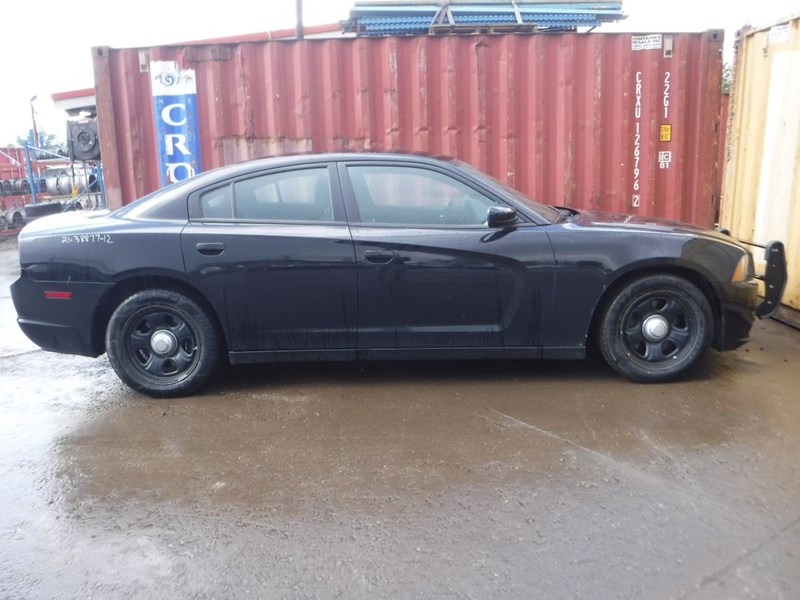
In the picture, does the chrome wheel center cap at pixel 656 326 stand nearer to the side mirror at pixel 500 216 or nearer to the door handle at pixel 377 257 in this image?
the side mirror at pixel 500 216

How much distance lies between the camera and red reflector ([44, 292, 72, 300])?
14.3 feet

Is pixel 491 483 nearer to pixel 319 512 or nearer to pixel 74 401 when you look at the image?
pixel 319 512

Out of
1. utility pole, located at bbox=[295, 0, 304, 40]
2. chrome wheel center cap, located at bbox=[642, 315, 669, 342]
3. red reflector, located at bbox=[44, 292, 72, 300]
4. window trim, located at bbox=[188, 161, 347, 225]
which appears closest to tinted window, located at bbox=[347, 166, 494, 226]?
window trim, located at bbox=[188, 161, 347, 225]

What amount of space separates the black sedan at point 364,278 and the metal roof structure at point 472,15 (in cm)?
593

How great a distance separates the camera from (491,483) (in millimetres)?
3232

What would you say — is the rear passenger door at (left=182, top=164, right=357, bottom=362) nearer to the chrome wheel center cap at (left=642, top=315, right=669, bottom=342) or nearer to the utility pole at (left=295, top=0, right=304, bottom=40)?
the chrome wheel center cap at (left=642, top=315, right=669, bottom=342)

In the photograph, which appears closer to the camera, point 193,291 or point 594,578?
point 594,578

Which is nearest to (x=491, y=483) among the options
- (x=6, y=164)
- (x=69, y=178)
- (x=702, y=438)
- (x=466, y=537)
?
(x=466, y=537)

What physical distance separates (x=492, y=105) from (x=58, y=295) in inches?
174

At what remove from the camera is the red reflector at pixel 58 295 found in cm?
437

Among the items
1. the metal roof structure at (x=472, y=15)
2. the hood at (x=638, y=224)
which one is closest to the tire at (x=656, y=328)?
the hood at (x=638, y=224)

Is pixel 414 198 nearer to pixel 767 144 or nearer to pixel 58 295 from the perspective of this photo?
pixel 58 295

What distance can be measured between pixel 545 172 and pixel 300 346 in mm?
3678

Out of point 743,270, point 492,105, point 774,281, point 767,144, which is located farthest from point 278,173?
point 767,144
